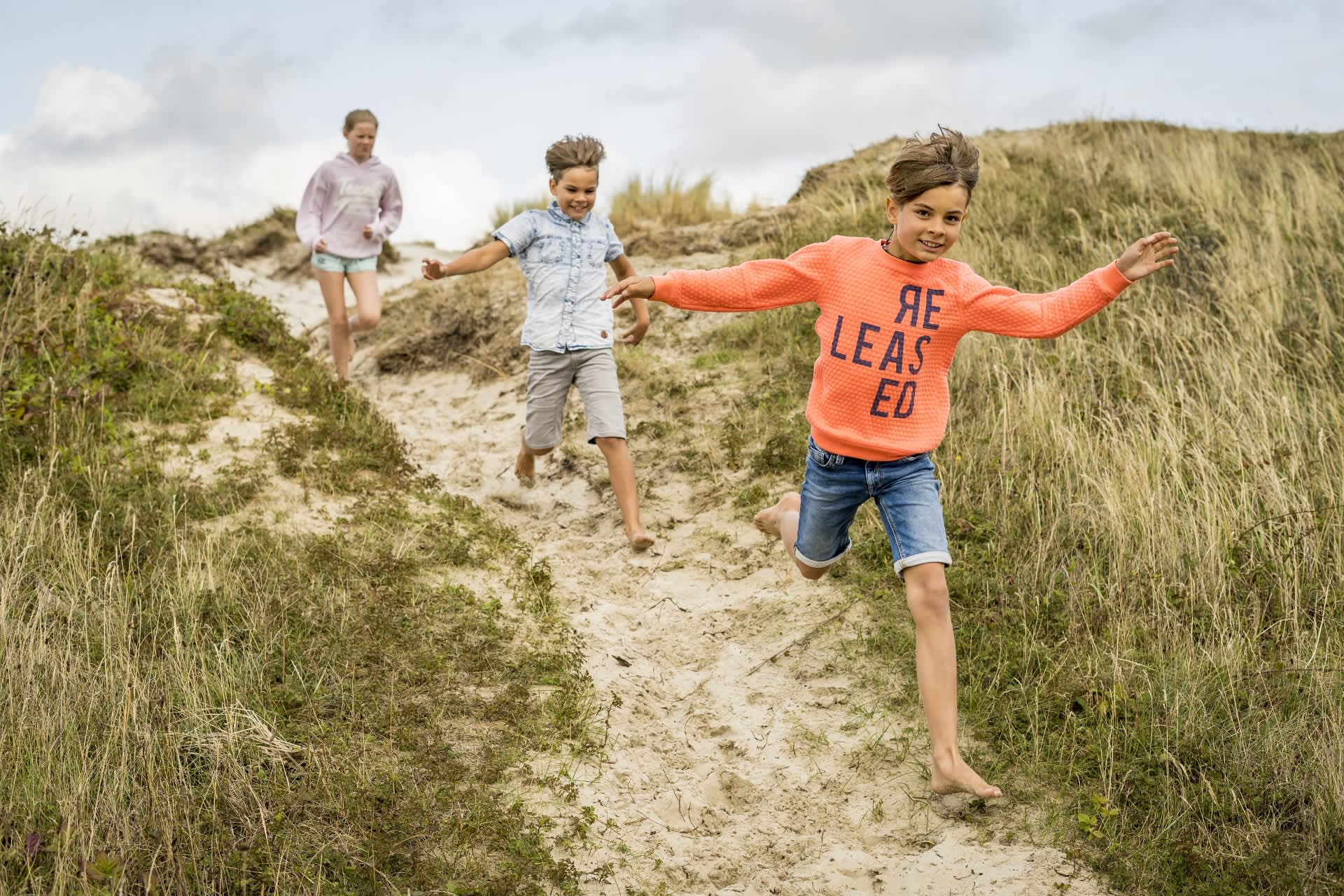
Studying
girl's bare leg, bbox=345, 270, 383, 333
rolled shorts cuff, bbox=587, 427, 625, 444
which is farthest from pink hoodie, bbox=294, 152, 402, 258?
rolled shorts cuff, bbox=587, 427, 625, 444

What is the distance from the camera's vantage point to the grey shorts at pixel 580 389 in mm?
6066

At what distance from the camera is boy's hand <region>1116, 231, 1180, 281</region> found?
362cm

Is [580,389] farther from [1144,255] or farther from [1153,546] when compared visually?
Result: [1144,255]

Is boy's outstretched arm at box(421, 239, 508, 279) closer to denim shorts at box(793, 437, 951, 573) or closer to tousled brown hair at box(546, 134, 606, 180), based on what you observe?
tousled brown hair at box(546, 134, 606, 180)

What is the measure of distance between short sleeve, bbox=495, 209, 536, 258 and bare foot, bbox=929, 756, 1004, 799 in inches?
143

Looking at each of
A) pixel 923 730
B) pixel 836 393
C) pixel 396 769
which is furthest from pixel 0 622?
pixel 923 730

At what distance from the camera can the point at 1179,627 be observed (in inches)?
178

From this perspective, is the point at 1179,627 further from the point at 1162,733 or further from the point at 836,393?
the point at 836,393

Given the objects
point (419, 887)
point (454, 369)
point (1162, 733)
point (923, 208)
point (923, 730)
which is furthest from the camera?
point (454, 369)

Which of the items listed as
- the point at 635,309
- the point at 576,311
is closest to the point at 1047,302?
the point at 635,309

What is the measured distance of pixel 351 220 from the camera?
856 centimetres

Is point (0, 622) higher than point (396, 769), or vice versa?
point (0, 622)

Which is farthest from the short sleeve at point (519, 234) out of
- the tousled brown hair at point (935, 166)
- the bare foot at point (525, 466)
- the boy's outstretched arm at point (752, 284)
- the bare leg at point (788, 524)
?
the tousled brown hair at point (935, 166)

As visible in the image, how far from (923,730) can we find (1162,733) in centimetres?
90
